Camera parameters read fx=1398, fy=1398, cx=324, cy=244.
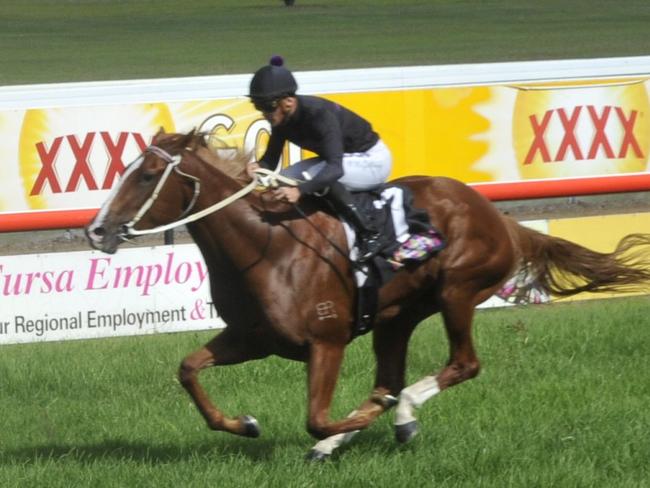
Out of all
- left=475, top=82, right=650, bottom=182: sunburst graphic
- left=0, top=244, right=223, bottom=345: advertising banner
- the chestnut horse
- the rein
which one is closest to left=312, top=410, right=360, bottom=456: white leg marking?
the chestnut horse

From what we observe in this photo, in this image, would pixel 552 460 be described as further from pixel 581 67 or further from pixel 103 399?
pixel 581 67

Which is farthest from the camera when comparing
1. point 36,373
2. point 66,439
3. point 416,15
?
point 416,15

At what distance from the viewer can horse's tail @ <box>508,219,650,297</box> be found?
26.0 feet

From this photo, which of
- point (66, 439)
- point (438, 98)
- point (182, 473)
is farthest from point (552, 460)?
point (438, 98)

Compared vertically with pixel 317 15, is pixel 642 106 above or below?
below

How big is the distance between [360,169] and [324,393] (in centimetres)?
121

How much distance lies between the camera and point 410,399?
7.00m

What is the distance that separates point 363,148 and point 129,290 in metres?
4.58

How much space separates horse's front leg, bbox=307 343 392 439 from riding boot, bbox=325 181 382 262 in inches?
19.4

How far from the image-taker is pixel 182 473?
6.51m

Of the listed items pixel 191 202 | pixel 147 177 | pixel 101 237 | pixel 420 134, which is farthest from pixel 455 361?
pixel 420 134

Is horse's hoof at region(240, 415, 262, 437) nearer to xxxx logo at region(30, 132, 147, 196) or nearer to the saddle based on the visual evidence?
the saddle

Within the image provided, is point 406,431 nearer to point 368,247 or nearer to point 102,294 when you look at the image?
point 368,247

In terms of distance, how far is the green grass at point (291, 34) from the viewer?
34.2m
